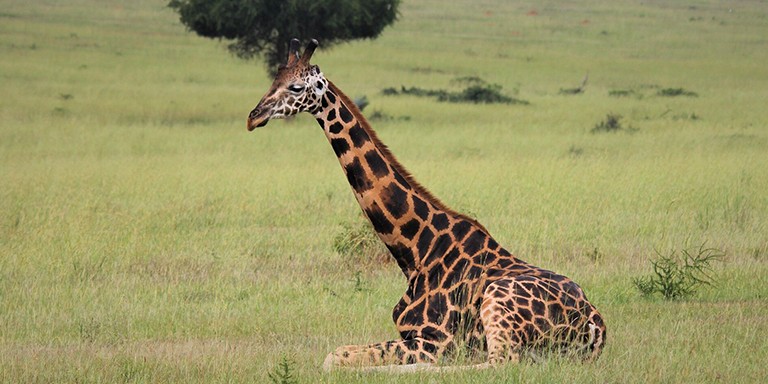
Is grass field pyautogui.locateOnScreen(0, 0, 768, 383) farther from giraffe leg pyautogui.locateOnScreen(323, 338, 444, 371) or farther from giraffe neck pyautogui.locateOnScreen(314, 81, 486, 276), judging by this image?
giraffe neck pyautogui.locateOnScreen(314, 81, 486, 276)

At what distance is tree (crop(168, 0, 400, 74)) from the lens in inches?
1391

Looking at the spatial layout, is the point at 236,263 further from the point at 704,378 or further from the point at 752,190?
the point at 752,190

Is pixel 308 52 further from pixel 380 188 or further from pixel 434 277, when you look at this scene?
pixel 434 277

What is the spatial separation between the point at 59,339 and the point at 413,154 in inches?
610

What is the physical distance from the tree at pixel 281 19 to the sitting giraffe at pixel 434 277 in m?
27.4

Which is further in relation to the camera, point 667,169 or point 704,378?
point 667,169

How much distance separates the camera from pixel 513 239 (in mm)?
13445

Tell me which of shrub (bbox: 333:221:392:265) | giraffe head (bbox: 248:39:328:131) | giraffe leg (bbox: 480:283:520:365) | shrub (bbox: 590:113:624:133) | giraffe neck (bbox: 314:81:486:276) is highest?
giraffe head (bbox: 248:39:328:131)

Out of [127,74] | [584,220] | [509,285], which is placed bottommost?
[127,74]

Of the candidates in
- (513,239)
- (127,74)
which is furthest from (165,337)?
(127,74)

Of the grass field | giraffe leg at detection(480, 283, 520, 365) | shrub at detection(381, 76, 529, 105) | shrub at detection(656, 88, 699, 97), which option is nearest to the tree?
the grass field

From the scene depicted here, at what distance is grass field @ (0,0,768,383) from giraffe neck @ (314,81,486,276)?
1.00 metres

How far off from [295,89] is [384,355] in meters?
1.71

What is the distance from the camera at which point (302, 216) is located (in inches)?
615
